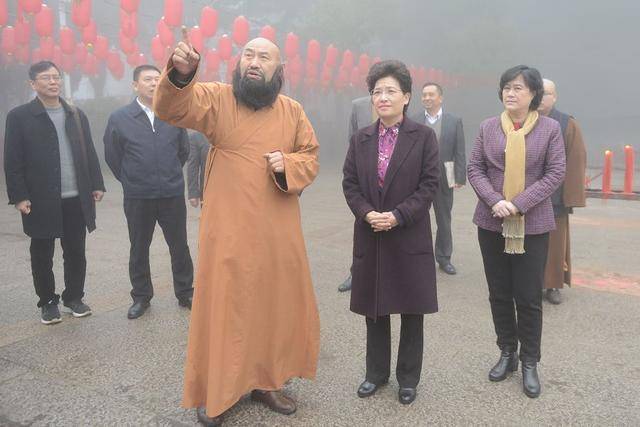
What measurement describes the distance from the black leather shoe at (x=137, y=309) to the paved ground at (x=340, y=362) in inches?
2.3

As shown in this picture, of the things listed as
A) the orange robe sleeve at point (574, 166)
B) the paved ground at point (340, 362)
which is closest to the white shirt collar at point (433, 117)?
the orange robe sleeve at point (574, 166)

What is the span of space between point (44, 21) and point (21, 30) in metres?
0.98

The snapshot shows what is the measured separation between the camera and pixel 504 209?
2.74 metres

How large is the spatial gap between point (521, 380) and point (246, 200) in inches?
71.1

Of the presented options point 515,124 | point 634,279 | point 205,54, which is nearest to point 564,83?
point 205,54

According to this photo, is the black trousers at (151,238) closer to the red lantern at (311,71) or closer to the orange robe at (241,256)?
the orange robe at (241,256)

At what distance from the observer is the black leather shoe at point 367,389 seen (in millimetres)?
2766

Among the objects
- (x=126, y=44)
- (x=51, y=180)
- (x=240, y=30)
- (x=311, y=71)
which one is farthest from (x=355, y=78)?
(x=51, y=180)

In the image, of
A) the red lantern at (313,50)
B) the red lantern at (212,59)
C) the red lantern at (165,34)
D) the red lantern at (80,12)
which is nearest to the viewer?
the red lantern at (80,12)

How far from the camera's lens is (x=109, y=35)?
22.8 meters

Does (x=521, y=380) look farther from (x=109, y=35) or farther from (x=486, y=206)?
(x=109, y=35)

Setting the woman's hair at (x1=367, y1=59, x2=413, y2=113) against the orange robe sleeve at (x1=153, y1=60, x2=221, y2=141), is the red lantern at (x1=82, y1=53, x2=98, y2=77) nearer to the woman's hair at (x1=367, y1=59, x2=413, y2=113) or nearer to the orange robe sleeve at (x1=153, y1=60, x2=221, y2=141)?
the orange robe sleeve at (x1=153, y1=60, x2=221, y2=141)

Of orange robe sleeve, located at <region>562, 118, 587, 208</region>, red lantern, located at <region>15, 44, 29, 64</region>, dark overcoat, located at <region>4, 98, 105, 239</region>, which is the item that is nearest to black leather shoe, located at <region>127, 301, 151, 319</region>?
dark overcoat, located at <region>4, 98, 105, 239</region>

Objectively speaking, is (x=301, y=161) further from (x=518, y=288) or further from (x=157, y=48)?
(x=157, y=48)
